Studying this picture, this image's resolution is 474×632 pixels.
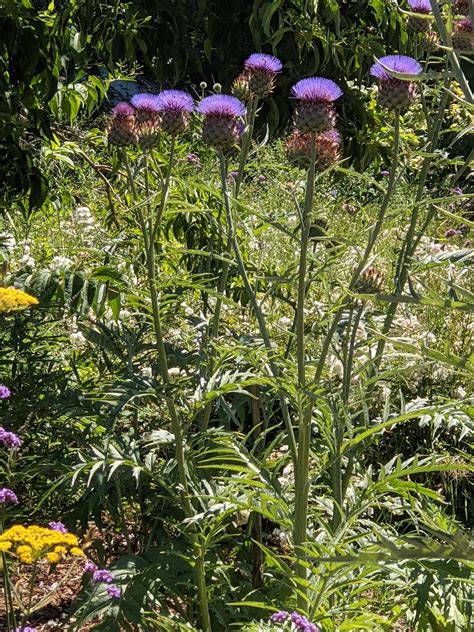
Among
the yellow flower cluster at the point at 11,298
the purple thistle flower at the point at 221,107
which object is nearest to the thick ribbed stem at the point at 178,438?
the purple thistle flower at the point at 221,107

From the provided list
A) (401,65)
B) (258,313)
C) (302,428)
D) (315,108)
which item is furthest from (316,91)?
(302,428)

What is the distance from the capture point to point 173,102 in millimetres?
2318

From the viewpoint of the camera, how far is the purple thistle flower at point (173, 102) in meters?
2.32

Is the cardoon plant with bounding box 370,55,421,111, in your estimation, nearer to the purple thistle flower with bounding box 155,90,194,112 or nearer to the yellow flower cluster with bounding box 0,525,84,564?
the purple thistle flower with bounding box 155,90,194,112

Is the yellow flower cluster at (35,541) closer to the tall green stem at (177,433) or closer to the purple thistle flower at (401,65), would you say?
the tall green stem at (177,433)

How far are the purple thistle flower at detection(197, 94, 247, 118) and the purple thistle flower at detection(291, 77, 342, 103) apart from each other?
0.55ft

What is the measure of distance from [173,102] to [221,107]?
135 mm

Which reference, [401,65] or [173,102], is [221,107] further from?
[401,65]

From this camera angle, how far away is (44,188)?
3.41m


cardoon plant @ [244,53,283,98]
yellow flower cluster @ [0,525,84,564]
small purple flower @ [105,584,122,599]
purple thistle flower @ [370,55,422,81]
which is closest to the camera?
yellow flower cluster @ [0,525,84,564]

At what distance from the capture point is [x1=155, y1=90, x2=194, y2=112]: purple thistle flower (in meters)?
2.32

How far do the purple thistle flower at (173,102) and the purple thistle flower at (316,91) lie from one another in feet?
0.98

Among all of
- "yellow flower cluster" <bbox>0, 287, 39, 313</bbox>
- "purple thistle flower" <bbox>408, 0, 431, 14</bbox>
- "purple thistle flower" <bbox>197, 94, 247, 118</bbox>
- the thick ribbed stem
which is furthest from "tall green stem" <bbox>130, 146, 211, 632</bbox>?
"purple thistle flower" <bbox>408, 0, 431, 14</bbox>

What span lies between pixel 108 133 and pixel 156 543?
3.42ft
